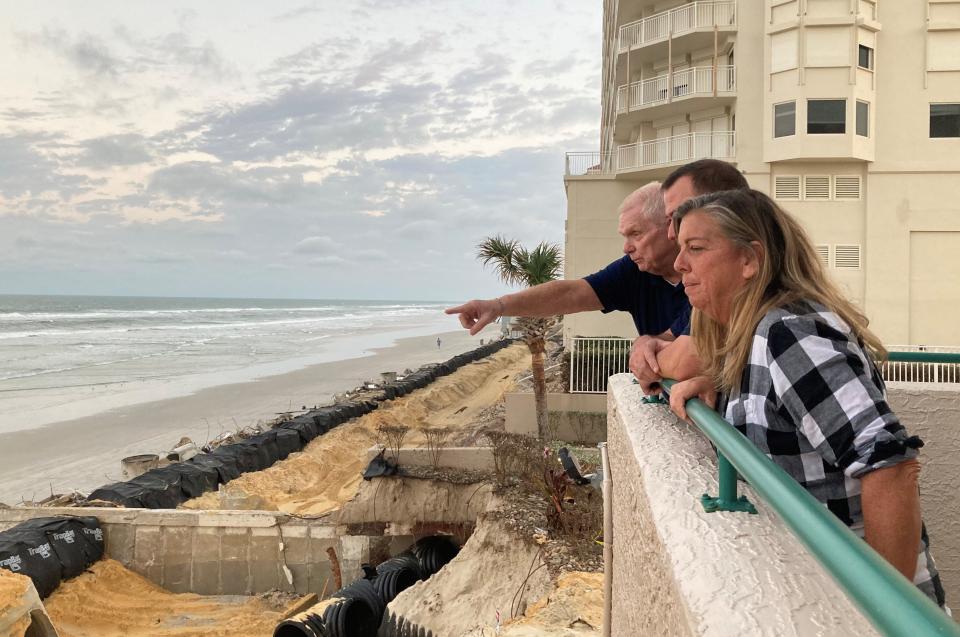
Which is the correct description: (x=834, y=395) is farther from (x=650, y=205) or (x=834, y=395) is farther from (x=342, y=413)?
(x=342, y=413)

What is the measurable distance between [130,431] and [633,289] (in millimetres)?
20639

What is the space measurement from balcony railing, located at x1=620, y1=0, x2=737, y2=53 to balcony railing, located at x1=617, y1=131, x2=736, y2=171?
3505 millimetres

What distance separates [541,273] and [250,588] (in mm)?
8516

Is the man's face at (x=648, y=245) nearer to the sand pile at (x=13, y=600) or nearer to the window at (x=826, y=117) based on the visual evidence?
the sand pile at (x=13, y=600)

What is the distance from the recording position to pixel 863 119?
20.5 m

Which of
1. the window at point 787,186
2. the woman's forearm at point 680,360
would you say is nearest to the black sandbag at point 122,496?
the woman's forearm at point 680,360

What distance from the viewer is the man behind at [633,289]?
101 inches

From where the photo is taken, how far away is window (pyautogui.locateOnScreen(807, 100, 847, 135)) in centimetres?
2034

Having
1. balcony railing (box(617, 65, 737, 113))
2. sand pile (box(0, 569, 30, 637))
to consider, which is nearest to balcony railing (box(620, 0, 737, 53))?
balcony railing (box(617, 65, 737, 113))

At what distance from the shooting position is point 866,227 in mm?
20672

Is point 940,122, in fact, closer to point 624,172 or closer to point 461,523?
point 624,172

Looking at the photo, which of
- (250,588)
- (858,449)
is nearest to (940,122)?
(250,588)

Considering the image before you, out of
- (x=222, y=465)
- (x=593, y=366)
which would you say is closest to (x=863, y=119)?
(x=593, y=366)

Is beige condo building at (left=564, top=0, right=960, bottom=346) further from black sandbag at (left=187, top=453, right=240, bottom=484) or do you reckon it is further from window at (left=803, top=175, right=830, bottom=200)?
black sandbag at (left=187, top=453, right=240, bottom=484)
